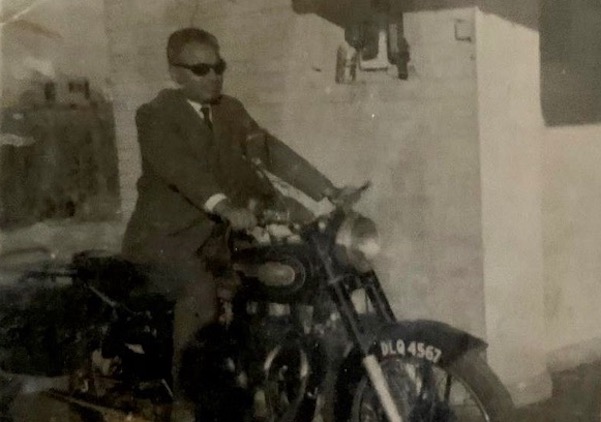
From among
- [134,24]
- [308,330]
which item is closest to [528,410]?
[308,330]

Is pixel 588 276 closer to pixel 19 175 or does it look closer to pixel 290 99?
pixel 290 99

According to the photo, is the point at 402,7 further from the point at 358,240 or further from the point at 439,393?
the point at 439,393

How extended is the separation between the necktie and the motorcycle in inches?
4.4

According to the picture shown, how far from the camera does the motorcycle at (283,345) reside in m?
0.73

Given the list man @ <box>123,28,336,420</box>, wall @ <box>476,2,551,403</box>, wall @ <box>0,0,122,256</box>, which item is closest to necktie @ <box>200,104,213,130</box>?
man @ <box>123,28,336,420</box>

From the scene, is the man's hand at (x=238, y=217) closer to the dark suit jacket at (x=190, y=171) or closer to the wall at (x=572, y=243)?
the dark suit jacket at (x=190, y=171)

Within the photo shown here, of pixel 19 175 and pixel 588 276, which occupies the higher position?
pixel 19 175

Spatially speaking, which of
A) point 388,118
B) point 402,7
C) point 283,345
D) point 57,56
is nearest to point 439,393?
point 283,345

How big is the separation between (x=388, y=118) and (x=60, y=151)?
339mm

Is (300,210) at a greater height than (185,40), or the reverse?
(185,40)

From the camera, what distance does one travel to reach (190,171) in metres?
0.76

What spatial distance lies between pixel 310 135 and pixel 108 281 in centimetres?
26

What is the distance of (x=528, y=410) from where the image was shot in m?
0.71

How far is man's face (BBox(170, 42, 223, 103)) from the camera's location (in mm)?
764
